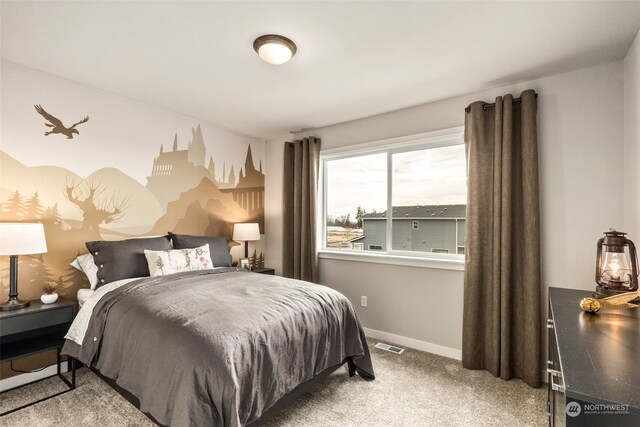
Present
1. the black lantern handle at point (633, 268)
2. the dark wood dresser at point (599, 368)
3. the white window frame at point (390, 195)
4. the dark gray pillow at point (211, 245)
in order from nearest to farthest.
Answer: the dark wood dresser at point (599, 368) → the black lantern handle at point (633, 268) → the white window frame at point (390, 195) → the dark gray pillow at point (211, 245)

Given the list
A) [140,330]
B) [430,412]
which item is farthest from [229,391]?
[430,412]

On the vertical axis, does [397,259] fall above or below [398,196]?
below

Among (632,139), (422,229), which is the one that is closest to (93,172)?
(422,229)

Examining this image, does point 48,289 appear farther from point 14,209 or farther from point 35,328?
point 14,209

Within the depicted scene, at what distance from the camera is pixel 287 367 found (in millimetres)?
1899

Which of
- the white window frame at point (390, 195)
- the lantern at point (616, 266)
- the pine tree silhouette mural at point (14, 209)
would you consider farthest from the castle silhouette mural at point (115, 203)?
the lantern at point (616, 266)

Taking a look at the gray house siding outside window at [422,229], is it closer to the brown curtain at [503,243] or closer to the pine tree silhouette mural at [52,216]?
the brown curtain at [503,243]

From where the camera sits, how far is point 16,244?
2148 millimetres

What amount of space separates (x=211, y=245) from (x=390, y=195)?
2092mm

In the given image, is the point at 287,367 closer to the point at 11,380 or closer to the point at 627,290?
the point at 627,290

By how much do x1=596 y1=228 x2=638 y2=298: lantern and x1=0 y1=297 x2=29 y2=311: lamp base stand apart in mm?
3804

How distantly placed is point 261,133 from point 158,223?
1.81 meters

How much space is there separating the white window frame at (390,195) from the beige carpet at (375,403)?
1021mm

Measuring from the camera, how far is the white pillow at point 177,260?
9.03 ft
